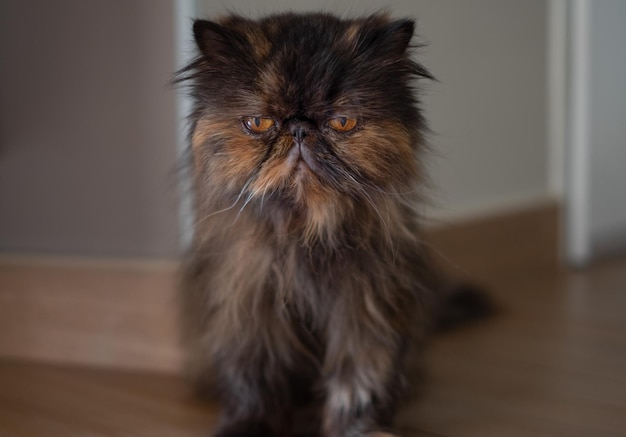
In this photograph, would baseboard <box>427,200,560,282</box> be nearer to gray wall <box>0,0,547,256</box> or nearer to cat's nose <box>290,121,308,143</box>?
gray wall <box>0,0,547,256</box>

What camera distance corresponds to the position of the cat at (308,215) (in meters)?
1.15

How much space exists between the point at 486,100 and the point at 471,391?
1.04 m

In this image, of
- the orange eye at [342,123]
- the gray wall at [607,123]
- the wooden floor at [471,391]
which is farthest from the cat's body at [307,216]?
the gray wall at [607,123]

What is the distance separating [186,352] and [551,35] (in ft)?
5.43

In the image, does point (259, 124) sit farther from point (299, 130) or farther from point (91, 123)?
point (91, 123)

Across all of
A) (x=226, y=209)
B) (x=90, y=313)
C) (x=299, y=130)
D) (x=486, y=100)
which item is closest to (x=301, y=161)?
(x=299, y=130)

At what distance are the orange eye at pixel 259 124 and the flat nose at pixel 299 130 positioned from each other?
0.13ft

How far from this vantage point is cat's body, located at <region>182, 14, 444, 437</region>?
1.15 metres

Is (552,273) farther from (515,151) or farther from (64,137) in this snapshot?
(64,137)

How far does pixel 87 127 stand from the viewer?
177 cm

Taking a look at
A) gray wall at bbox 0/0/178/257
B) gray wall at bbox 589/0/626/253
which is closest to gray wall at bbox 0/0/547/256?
gray wall at bbox 0/0/178/257

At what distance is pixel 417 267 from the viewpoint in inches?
53.6

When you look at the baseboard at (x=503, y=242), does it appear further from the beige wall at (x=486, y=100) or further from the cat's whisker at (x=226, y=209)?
the cat's whisker at (x=226, y=209)

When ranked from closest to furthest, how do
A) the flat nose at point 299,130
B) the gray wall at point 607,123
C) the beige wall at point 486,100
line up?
the flat nose at point 299,130, the beige wall at point 486,100, the gray wall at point 607,123
